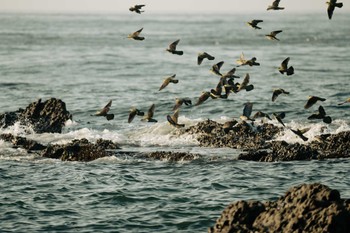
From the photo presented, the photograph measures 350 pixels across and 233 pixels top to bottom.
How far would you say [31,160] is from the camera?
27625mm

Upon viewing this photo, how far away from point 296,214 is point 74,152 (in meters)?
14.1

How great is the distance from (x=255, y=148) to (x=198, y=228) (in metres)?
10.5

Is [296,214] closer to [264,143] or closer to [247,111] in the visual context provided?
[247,111]

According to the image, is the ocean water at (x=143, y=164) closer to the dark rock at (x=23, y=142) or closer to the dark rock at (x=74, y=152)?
the dark rock at (x=23, y=142)

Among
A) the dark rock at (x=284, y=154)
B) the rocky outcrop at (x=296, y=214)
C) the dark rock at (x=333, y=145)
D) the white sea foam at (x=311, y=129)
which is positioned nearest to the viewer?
the rocky outcrop at (x=296, y=214)

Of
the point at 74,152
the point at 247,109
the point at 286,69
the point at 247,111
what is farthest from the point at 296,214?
the point at 74,152

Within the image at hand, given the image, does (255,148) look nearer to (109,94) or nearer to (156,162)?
(156,162)

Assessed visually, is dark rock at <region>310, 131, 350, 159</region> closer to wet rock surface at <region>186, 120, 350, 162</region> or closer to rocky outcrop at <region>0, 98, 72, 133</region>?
wet rock surface at <region>186, 120, 350, 162</region>

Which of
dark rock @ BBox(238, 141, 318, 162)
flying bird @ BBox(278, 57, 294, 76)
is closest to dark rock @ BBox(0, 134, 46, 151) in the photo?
dark rock @ BBox(238, 141, 318, 162)

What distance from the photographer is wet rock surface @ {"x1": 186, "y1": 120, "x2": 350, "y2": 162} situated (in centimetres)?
2727

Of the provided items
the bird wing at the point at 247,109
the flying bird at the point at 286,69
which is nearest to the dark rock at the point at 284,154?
the bird wing at the point at 247,109

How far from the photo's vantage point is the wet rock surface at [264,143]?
27266mm

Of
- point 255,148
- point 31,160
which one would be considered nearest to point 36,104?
point 31,160

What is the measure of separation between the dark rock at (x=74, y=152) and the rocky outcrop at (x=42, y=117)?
20.4 feet
